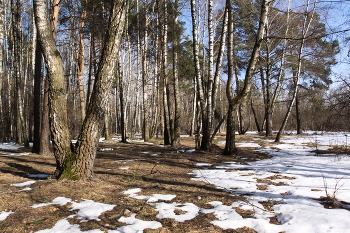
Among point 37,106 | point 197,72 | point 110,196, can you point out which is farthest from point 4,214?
point 197,72

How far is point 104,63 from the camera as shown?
13.9 feet

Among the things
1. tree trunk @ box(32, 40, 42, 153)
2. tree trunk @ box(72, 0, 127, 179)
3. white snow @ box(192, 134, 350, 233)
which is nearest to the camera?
white snow @ box(192, 134, 350, 233)

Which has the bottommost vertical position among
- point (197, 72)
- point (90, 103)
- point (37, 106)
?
point (90, 103)

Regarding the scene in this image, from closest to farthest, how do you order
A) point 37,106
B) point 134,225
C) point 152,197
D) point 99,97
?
point 134,225, point 152,197, point 99,97, point 37,106

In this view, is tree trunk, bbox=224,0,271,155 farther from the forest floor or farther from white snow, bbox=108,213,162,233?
white snow, bbox=108,213,162,233

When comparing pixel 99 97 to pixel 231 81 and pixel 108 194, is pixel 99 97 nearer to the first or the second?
pixel 108 194

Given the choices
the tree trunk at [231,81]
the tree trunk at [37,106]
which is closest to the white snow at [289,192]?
the tree trunk at [231,81]

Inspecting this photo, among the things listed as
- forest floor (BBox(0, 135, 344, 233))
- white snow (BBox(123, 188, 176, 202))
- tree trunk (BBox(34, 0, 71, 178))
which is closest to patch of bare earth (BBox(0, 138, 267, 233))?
forest floor (BBox(0, 135, 344, 233))

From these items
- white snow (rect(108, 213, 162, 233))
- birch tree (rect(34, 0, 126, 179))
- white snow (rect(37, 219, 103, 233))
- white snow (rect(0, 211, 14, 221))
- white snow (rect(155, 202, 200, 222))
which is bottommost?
white snow (rect(155, 202, 200, 222))

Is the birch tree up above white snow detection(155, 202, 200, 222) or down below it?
above

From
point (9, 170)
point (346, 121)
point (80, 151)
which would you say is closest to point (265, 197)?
point (80, 151)

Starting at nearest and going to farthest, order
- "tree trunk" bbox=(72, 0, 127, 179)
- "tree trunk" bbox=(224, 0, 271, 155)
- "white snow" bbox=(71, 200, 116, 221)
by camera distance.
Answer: "white snow" bbox=(71, 200, 116, 221)
"tree trunk" bbox=(72, 0, 127, 179)
"tree trunk" bbox=(224, 0, 271, 155)

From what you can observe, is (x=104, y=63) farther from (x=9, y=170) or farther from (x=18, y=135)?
(x=18, y=135)

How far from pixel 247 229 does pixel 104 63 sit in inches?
136
